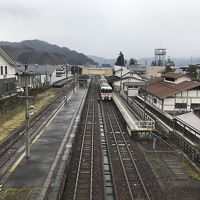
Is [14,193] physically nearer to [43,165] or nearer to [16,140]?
[43,165]

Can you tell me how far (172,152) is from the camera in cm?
2291

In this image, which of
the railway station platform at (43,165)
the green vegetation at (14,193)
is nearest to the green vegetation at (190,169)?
the railway station platform at (43,165)

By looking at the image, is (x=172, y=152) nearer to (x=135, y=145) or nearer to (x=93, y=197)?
(x=135, y=145)

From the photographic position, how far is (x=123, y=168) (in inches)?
757

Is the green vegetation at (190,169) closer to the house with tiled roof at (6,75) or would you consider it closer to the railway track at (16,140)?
the railway track at (16,140)

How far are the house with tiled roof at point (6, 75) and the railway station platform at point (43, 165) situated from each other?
20257 mm

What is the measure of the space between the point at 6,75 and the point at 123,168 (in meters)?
32.8

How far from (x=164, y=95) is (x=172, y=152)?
52.1 feet

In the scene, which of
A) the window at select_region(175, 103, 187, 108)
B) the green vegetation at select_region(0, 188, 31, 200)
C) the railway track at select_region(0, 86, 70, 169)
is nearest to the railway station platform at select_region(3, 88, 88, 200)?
the green vegetation at select_region(0, 188, 31, 200)

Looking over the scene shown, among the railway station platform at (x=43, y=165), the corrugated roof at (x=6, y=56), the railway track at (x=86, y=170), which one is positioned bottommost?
the railway track at (x=86, y=170)

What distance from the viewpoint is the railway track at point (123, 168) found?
1559cm

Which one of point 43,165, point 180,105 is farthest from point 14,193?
point 180,105

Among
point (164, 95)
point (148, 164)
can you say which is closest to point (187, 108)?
point (164, 95)

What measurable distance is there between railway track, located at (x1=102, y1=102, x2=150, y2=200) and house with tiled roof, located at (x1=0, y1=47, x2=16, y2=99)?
1948 centimetres
